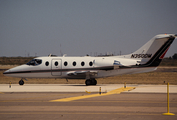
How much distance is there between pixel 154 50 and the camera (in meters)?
31.4

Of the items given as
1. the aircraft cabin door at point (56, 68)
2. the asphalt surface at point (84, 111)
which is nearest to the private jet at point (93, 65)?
the aircraft cabin door at point (56, 68)

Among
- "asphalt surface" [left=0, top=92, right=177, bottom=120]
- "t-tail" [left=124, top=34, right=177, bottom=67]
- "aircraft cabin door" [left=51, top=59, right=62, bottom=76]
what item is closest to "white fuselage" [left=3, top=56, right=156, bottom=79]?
"aircraft cabin door" [left=51, top=59, right=62, bottom=76]

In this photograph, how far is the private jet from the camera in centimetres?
3152

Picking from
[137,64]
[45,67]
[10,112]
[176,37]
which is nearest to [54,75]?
[45,67]

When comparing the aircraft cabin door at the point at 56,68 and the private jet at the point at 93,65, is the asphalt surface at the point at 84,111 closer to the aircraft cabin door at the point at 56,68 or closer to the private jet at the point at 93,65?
the private jet at the point at 93,65

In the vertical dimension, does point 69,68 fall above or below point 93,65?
below

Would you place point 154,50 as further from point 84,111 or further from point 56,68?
point 84,111

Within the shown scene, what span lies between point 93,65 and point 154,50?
23.4 ft

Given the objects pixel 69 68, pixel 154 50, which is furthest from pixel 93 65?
pixel 154 50

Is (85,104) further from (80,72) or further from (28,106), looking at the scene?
(80,72)

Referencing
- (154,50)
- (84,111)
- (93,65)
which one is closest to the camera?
(84,111)

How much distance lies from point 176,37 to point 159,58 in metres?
2.99

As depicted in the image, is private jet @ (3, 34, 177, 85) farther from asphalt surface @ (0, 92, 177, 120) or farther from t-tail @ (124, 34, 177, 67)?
asphalt surface @ (0, 92, 177, 120)

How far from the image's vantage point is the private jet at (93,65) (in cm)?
3152
